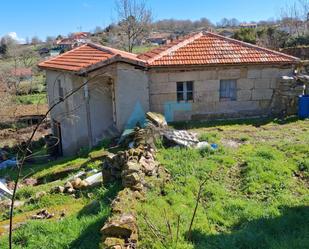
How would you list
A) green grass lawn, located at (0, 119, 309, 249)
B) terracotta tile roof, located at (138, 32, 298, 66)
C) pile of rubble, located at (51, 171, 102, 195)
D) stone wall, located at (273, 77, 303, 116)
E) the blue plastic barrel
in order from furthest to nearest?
stone wall, located at (273, 77, 303, 116) → terracotta tile roof, located at (138, 32, 298, 66) → the blue plastic barrel → pile of rubble, located at (51, 171, 102, 195) → green grass lawn, located at (0, 119, 309, 249)

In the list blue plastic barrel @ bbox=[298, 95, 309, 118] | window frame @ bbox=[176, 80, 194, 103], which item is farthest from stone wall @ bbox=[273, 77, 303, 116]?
window frame @ bbox=[176, 80, 194, 103]

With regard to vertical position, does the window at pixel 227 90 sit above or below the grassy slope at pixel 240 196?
above

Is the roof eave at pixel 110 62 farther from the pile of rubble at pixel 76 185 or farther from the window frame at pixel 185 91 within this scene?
the pile of rubble at pixel 76 185

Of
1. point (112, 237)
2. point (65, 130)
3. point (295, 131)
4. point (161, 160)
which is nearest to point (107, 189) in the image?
point (161, 160)

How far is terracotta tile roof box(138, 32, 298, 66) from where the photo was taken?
17.2 metres

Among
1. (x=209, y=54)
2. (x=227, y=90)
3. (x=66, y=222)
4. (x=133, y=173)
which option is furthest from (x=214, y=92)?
(x=66, y=222)

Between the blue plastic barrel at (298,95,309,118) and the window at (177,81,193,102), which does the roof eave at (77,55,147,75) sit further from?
the blue plastic barrel at (298,95,309,118)

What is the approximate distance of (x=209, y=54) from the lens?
1791cm

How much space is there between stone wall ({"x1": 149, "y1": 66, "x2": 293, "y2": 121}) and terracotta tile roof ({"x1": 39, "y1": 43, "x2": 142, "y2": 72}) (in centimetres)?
189

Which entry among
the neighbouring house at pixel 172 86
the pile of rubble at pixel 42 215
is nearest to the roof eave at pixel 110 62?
the neighbouring house at pixel 172 86

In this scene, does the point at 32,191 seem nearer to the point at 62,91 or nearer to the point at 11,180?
the point at 11,180

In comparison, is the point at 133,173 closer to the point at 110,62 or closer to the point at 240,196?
the point at 240,196

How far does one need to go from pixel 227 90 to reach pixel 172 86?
2733 millimetres

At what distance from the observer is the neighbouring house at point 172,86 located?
16.9 meters
